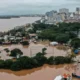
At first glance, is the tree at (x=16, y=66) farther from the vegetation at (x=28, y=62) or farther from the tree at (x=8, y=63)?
the tree at (x=8, y=63)

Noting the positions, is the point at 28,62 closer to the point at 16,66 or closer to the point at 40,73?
the point at 16,66

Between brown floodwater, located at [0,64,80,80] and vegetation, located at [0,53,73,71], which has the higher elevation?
vegetation, located at [0,53,73,71]

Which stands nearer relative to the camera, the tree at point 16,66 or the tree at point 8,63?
the tree at point 16,66

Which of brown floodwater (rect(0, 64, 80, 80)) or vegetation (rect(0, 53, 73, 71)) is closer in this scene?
brown floodwater (rect(0, 64, 80, 80))

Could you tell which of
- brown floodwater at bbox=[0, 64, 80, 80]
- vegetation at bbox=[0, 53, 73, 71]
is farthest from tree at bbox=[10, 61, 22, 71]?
brown floodwater at bbox=[0, 64, 80, 80]

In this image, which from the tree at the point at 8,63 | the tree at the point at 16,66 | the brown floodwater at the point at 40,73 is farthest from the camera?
the tree at the point at 8,63

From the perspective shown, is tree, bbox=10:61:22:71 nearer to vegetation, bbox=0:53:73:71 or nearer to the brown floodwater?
vegetation, bbox=0:53:73:71

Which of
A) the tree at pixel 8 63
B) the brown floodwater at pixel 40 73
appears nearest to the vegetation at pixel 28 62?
the tree at pixel 8 63

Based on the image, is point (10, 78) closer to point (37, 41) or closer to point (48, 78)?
point (48, 78)

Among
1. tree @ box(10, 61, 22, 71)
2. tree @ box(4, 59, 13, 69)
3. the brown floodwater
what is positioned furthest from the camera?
tree @ box(4, 59, 13, 69)
